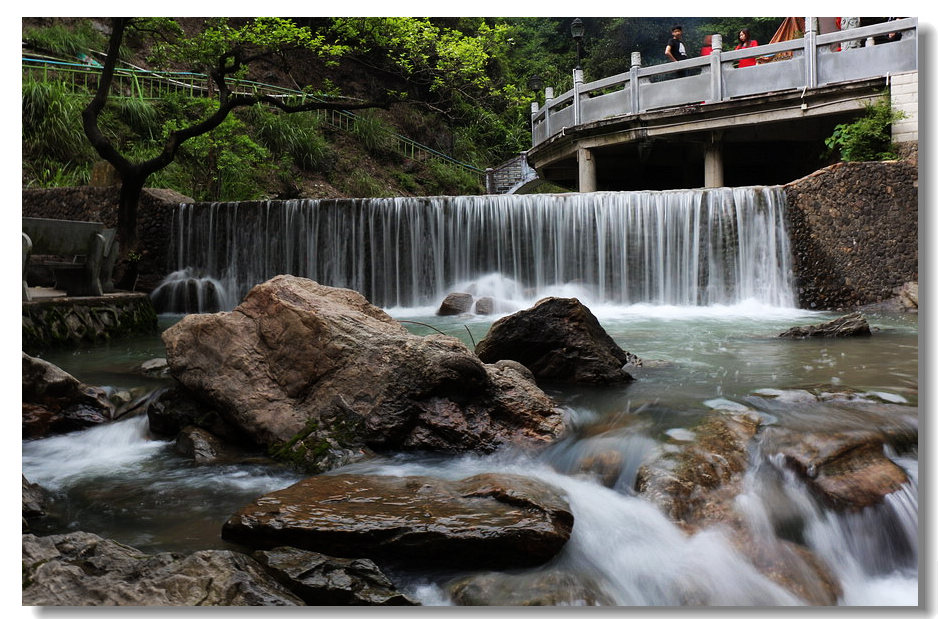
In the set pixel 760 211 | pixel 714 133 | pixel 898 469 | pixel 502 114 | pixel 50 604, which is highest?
pixel 502 114

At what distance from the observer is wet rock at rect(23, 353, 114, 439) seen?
387 cm

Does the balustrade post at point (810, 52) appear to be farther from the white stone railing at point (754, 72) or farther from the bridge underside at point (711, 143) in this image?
the bridge underside at point (711, 143)

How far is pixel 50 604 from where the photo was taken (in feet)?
6.28

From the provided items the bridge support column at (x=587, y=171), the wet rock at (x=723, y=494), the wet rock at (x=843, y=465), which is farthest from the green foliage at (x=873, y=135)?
the wet rock at (x=843, y=465)

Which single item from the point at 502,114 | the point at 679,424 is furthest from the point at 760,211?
the point at 502,114

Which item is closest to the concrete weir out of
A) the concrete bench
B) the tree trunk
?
the concrete bench

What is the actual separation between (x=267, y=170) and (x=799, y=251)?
1310 cm

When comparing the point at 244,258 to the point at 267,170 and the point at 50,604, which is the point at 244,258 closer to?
the point at 267,170

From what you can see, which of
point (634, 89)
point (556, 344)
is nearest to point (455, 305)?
point (556, 344)

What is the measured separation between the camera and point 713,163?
1195cm

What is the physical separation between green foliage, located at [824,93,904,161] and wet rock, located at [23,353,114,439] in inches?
374

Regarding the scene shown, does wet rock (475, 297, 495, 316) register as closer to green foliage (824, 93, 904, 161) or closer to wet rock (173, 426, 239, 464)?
green foliage (824, 93, 904, 161)

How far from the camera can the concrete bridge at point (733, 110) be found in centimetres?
943

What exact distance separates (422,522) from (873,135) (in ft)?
30.2
